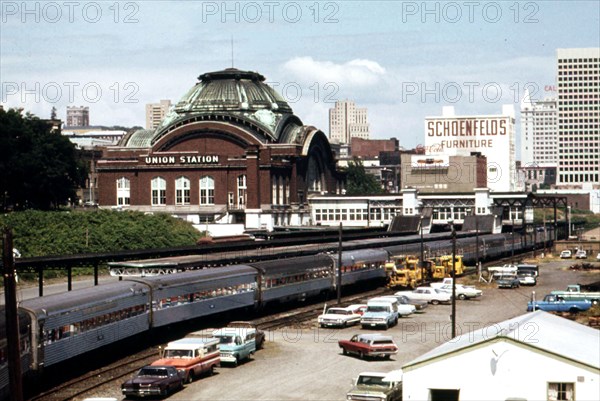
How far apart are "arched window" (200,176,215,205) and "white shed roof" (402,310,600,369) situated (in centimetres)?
10456

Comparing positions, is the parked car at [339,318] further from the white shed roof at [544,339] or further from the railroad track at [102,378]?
the white shed roof at [544,339]

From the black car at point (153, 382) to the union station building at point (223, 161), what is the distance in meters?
99.1

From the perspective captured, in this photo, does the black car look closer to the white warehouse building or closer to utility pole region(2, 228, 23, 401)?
the white warehouse building

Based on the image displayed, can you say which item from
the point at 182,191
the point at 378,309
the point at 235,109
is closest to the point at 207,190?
the point at 182,191

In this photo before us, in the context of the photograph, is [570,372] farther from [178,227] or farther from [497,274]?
[178,227]

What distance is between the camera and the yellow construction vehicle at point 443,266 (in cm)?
8419

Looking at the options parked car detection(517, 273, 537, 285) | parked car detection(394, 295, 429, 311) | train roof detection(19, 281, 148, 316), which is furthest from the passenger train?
parked car detection(517, 273, 537, 285)

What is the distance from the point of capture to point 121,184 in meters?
143

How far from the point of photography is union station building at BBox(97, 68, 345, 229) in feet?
452

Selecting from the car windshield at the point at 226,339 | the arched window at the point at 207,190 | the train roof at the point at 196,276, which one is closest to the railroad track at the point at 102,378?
the train roof at the point at 196,276

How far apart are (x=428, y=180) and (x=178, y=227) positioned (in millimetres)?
74084

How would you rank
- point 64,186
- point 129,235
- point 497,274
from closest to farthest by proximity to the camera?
point 497,274, point 129,235, point 64,186

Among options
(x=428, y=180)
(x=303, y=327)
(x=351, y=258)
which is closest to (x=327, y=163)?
(x=428, y=180)

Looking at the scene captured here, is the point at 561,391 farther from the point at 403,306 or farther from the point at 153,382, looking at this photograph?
the point at 403,306
